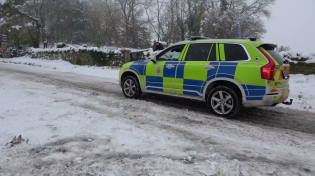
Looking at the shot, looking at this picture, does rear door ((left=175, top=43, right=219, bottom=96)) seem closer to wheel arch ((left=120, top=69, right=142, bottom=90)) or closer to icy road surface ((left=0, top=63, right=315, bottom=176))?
icy road surface ((left=0, top=63, right=315, bottom=176))

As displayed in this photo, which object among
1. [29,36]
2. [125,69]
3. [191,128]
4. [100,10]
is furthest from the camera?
[100,10]

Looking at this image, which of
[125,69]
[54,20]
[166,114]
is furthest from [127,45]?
[166,114]

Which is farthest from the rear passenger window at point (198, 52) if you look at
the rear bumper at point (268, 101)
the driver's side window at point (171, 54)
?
the rear bumper at point (268, 101)

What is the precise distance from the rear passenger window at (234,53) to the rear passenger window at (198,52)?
402mm

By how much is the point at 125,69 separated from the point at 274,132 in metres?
3.84

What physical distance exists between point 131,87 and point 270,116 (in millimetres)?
3466

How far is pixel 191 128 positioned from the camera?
323 cm

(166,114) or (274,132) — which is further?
(166,114)

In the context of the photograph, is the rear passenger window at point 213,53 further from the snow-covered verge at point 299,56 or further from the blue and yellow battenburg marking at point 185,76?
the snow-covered verge at point 299,56

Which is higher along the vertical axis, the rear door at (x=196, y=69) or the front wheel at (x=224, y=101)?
the rear door at (x=196, y=69)

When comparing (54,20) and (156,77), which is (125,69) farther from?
(54,20)

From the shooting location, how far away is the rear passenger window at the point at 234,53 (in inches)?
147

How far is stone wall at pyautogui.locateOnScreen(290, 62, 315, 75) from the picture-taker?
23.7 ft

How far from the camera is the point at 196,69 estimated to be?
4129 millimetres
